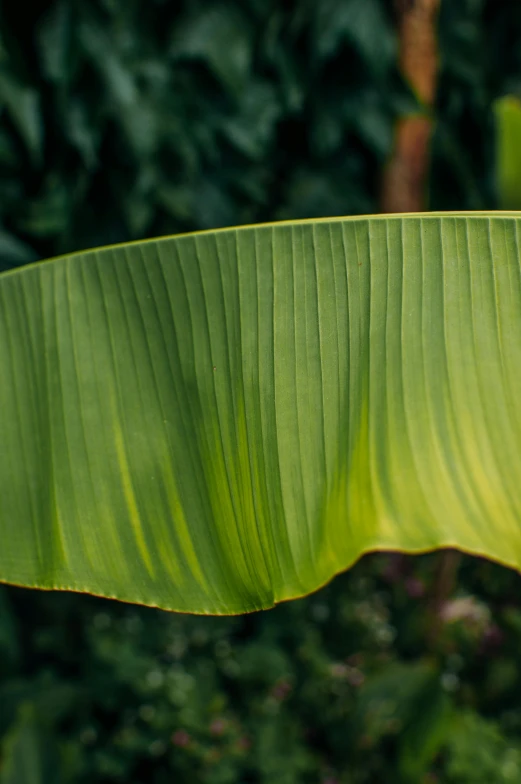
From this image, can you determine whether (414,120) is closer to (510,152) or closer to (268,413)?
Result: (510,152)

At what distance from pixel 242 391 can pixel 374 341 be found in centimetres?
11

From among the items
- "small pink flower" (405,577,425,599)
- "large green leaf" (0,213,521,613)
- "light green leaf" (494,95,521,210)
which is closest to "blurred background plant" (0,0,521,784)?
"light green leaf" (494,95,521,210)

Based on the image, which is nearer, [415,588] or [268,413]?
[268,413]

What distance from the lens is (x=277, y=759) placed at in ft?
4.61

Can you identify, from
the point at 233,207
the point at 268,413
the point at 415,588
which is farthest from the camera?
the point at 415,588

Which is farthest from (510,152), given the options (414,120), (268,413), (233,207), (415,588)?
(415,588)

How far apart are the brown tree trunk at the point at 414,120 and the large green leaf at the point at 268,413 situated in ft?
4.12

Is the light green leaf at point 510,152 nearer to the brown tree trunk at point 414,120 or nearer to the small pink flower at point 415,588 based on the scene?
the brown tree trunk at point 414,120

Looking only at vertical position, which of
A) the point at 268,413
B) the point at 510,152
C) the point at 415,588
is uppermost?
the point at 510,152

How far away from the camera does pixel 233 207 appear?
5.37ft

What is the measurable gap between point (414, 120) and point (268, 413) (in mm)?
1386

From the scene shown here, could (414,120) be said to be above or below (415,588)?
above

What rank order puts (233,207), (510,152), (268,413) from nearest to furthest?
(268,413), (510,152), (233,207)

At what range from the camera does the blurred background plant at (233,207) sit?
1.33 metres
